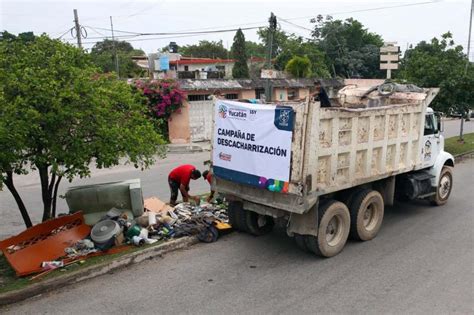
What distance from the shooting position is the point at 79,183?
44.2 feet

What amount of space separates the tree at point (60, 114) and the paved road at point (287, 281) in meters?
1.83

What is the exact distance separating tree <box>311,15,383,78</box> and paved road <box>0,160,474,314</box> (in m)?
50.9

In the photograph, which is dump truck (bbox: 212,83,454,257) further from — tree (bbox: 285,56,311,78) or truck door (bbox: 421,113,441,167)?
tree (bbox: 285,56,311,78)

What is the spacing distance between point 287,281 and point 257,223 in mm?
2026

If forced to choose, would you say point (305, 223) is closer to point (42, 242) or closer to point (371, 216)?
point (371, 216)

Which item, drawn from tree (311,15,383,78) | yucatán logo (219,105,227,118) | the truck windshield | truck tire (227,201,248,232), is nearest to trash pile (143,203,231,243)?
truck tire (227,201,248,232)

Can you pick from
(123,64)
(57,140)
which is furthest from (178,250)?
(123,64)

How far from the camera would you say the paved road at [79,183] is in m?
9.78

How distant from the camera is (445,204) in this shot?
401 inches

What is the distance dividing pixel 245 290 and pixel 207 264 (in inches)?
43.8

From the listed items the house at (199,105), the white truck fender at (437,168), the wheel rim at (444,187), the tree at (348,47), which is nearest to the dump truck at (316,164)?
the white truck fender at (437,168)

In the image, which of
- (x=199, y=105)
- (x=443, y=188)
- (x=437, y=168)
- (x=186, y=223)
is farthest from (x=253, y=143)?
(x=199, y=105)

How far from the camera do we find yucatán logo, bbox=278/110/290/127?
6414 mm

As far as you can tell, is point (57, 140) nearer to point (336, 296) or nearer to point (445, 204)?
point (336, 296)
